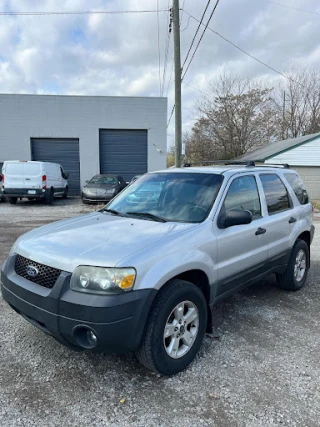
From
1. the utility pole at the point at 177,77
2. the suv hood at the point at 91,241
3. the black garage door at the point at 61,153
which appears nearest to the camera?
the suv hood at the point at 91,241

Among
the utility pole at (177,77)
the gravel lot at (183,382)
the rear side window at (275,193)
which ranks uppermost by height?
the utility pole at (177,77)

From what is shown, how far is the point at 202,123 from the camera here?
1416 inches

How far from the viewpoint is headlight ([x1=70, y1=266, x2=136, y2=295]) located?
2.34 m

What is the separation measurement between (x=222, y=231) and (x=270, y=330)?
1320mm

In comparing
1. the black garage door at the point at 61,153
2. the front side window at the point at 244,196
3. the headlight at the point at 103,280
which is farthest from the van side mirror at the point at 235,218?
the black garage door at the point at 61,153

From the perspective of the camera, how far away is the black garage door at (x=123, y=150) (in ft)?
68.5

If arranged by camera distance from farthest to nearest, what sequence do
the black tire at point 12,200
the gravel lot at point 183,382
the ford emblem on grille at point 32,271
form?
the black tire at point 12,200
the ford emblem on grille at point 32,271
the gravel lot at point 183,382

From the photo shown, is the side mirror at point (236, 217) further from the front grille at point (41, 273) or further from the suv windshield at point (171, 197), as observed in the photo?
the front grille at point (41, 273)

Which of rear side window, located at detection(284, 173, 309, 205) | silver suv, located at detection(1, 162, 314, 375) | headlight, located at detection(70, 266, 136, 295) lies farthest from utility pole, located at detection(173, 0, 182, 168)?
headlight, located at detection(70, 266, 136, 295)

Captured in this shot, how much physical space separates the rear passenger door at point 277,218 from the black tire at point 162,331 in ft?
5.44

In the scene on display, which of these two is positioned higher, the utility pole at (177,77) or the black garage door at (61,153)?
the utility pole at (177,77)

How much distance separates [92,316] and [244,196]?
2.28m

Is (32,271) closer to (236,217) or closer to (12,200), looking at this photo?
(236,217)

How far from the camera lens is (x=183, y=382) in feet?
8.76
